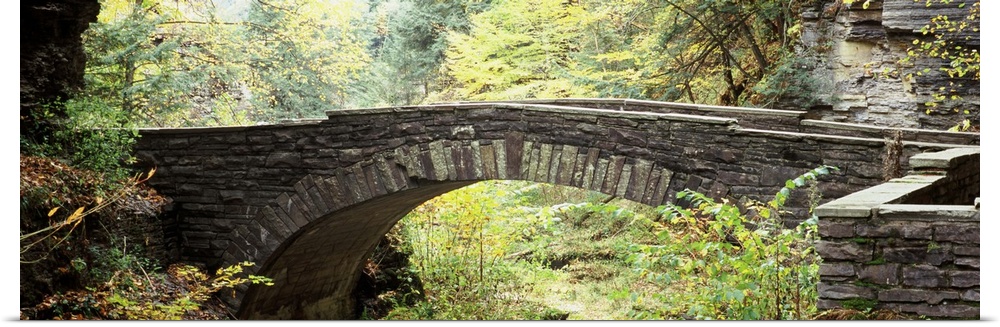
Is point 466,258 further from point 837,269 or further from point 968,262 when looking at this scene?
point 968,262

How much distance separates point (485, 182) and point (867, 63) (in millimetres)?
4266

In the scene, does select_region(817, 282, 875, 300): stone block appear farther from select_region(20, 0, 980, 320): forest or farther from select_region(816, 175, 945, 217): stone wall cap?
select_region(816, 175, 945, 217): stone wall cap

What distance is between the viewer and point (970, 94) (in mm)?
8367

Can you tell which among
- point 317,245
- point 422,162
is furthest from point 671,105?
point 317,245

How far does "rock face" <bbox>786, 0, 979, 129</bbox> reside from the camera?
9.04 meters

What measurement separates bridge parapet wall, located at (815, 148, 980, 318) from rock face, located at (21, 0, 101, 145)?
5.67m

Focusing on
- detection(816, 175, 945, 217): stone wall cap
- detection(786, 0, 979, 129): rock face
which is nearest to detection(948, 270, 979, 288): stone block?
detection(816, 175, 945, 217): stone wall cap

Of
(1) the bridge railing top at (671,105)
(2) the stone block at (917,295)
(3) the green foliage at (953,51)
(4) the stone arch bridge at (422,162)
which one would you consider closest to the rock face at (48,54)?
(4) the stone arch bridge at (422,162)

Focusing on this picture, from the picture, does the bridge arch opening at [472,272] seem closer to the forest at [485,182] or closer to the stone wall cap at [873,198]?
the forest at [485,182]

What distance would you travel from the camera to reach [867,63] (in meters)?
9.97

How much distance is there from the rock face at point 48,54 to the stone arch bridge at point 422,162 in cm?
121

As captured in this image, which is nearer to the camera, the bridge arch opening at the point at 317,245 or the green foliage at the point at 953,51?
the green foliage at the point at 953,51

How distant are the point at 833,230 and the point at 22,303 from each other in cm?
433

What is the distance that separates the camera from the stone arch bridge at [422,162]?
20.6ft
